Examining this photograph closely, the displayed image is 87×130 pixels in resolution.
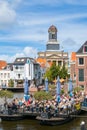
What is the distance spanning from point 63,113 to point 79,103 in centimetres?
609

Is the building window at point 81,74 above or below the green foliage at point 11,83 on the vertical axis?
above

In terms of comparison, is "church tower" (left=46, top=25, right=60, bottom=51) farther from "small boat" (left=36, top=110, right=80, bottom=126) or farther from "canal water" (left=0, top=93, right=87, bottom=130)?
"small boat" (left=36, top=110, right=80, bottom=126)

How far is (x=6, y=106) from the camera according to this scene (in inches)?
1517

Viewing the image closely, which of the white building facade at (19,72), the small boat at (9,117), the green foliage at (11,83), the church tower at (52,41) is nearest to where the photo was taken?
the small boat at (9,117)

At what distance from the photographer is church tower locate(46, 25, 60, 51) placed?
160 metres

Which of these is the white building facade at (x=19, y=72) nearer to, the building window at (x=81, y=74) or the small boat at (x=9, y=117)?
the building window at (x=81, y=74)

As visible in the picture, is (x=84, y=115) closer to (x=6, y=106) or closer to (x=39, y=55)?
(x=6, y=106)

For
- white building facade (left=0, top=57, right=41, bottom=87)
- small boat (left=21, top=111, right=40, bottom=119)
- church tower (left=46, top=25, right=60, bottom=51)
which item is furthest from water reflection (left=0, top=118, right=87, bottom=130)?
church tower (left=46, top=25, right=60, bottom=51)

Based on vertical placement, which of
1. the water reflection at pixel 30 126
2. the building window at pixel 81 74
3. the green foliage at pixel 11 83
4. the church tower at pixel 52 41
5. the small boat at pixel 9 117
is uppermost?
the church tower at pixel 52 41

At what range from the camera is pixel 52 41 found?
162 meters

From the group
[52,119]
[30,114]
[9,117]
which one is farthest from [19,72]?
[52,119]

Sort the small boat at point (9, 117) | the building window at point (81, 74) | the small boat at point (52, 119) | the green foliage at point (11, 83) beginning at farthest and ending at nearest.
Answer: the green foliage at point (11, 83)
the building window at point (81, 74)
the small boat at point (9, 117)
the small boat at point (52, 119)

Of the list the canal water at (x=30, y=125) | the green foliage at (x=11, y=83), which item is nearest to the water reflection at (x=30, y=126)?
the canal water at (x=30, y=125)

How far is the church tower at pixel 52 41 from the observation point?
16038 centimetres
